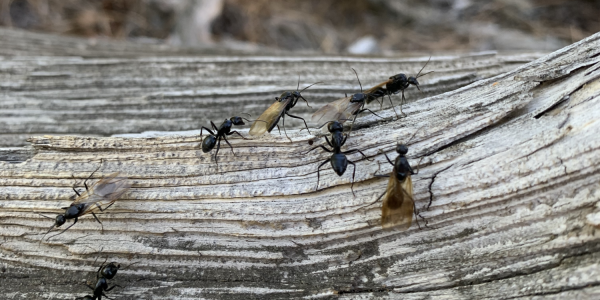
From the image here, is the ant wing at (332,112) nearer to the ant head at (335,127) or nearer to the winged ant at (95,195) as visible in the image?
the ant head at (335,127)

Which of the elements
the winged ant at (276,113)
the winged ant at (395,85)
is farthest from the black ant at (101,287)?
the winged ant at (395,85)

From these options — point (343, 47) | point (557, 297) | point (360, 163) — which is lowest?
point (557, 297)

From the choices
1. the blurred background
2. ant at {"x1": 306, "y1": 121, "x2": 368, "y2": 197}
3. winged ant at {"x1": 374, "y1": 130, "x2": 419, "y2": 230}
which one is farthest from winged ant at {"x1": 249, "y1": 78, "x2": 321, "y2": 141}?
the blurred background

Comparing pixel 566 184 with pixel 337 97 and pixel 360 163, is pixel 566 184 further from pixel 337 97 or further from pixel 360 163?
pixel 337 97

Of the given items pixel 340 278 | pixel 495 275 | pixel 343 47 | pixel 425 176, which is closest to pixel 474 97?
pixel 425 176

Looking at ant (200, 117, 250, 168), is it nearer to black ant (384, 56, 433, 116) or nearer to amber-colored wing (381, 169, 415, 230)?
amber-colored wing (381, 169, 415, 230)
